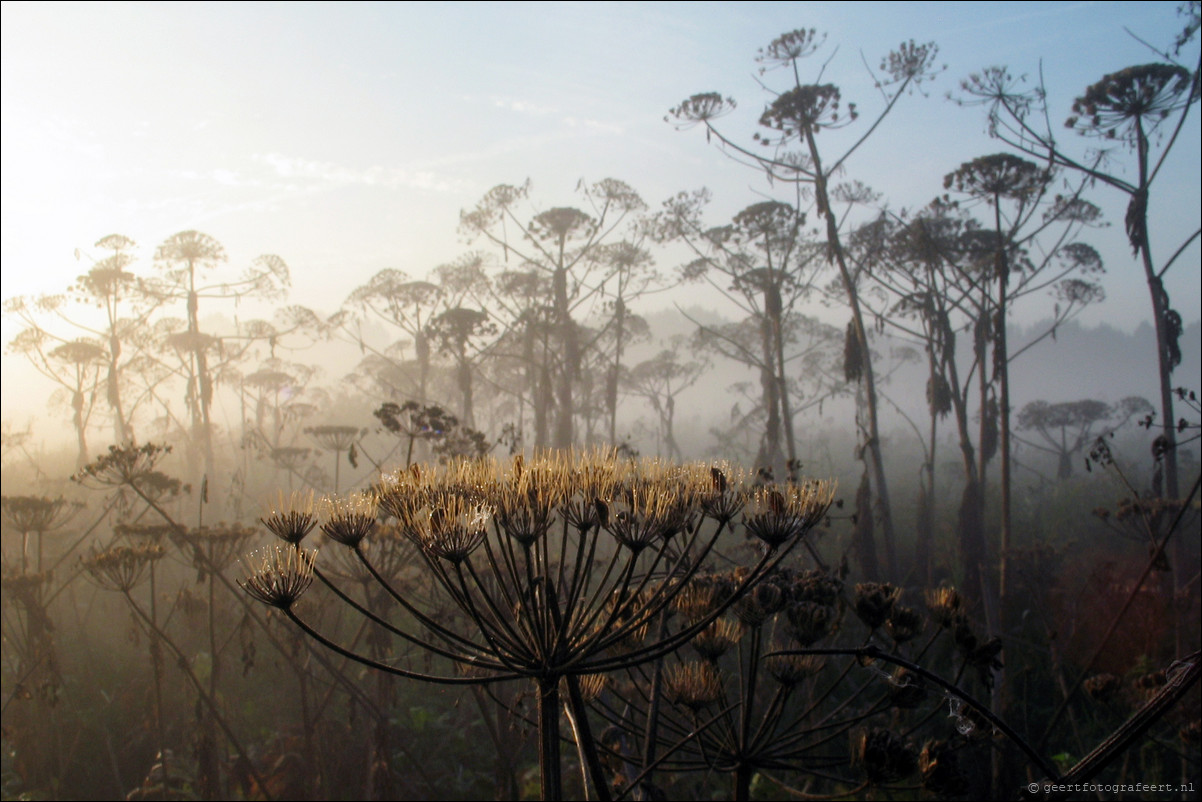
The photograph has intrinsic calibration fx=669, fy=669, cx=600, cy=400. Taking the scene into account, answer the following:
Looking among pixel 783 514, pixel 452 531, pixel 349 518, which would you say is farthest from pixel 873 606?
pixel 349 518

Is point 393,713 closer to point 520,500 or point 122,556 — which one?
point 122,556

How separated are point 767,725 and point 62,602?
14.9m

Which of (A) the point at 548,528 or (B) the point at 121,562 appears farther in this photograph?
(B) the point at 121,562

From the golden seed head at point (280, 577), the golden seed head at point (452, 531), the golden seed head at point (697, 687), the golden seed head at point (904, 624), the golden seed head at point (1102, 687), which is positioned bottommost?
the golden seed head at point (1102, 687)

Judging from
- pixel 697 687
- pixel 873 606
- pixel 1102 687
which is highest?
pixel 873 606

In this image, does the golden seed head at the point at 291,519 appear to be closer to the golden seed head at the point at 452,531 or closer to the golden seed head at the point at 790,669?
the golden seed head at the point at 452,531

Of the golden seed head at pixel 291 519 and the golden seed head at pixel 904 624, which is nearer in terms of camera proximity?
the golden seed head at pixel 291 519

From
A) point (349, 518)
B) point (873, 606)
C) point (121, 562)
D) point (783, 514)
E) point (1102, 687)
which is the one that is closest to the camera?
point (783, 514)

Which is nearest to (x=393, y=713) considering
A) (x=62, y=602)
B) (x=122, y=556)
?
(x=122, y=556)

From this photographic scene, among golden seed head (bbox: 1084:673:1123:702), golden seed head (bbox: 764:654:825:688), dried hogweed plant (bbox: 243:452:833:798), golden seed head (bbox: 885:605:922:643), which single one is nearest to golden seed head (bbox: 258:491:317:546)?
dried hogweed plant (bbox: 243:452:833:798)

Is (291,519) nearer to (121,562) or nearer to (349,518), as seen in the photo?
(349,518)

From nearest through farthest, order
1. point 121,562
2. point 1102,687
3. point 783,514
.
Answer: point 783,514 → point 1102,687 → point 121,562

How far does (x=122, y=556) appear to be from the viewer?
6199 mm

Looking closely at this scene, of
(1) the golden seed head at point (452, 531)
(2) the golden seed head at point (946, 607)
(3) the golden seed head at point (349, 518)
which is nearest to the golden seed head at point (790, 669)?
(2) the golden seed head at point (946, 607)
